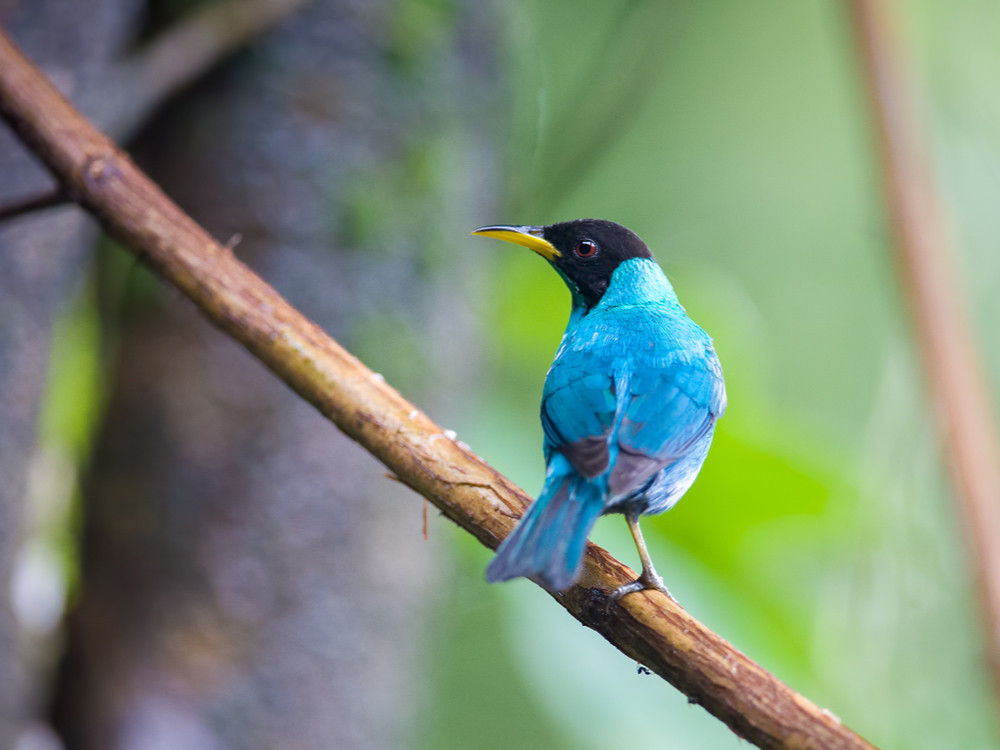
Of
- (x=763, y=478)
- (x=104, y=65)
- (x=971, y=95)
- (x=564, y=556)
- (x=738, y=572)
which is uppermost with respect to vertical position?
(x=971, y=95)

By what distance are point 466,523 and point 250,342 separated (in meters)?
0.59

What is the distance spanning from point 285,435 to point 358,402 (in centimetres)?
143

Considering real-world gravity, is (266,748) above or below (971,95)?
below

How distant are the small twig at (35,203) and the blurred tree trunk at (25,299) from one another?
0.76 metres

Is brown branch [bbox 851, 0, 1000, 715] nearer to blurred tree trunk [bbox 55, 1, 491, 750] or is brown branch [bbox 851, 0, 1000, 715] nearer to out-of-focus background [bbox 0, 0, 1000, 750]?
out-of-focus background [bbox 0, 0, 1000, 750]

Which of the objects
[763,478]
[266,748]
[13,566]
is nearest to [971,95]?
[763,478]

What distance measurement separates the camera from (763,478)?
13.5 feet

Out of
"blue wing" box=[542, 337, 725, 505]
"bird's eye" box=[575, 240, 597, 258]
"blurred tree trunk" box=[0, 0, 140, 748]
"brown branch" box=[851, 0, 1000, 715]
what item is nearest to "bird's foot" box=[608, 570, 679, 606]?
"blue wing" box=[542, 337, 725, 505]

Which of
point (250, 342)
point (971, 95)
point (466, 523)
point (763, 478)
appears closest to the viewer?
point (466, 523)

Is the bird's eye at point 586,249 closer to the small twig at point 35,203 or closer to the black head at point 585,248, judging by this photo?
the black head at point 585,248

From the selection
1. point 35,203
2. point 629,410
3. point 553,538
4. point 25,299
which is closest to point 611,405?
point 629,410

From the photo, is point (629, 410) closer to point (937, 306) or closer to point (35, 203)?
point (937, 306)

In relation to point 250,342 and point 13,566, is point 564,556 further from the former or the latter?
point 13,566

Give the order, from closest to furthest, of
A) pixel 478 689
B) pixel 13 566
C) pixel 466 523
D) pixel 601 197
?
1. pixel 466 523
2. pixel 13 566
3. pixel 601 197
4. pixel 478 689
